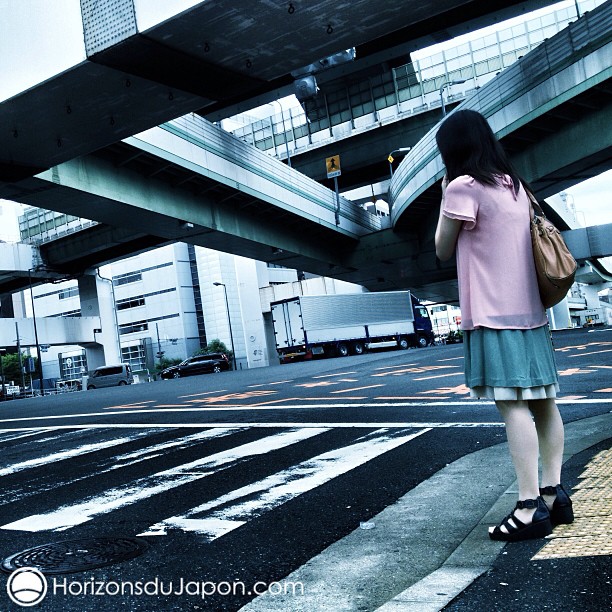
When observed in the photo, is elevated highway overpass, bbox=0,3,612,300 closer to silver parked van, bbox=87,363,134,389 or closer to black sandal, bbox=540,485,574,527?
silver parked van, bbox=87,363,134,389

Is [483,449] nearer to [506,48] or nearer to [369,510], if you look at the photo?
[369,510]

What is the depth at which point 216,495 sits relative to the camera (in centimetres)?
515

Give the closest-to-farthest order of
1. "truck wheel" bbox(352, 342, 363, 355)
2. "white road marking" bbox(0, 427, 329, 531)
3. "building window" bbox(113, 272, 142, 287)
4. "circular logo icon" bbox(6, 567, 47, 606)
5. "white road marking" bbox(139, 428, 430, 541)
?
"circular logo icon" bbox(6, 567, 47, 606) < "white road marking" bbox(139, 428, 430, 541) < "white road marking" bbox(0, 427, 329, 531) < "truck wheel" bbox(352, 342, 363, 355) < "building window" bbox(113, 272, 142, 287)

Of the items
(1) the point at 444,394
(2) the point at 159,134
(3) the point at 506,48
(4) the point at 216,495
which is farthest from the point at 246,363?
(4) the point at 216,495

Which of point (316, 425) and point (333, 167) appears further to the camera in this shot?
point (333, 167)

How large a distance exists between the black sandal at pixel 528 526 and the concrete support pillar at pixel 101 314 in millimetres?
49270

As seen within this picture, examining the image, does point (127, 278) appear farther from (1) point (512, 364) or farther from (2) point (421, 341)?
(1) point (512, 364)

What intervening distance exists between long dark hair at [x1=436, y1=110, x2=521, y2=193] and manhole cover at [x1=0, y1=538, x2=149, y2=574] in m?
2.57

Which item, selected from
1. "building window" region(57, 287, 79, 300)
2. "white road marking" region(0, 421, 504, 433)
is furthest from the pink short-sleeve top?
"building window" region(57, 287, 79, 300)

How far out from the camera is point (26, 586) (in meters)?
3.34

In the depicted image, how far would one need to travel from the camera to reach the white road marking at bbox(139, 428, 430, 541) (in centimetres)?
435

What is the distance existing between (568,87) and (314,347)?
31.3 meters

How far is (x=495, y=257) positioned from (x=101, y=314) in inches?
2036

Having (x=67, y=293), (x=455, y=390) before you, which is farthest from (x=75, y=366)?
(x=455, y=390)
